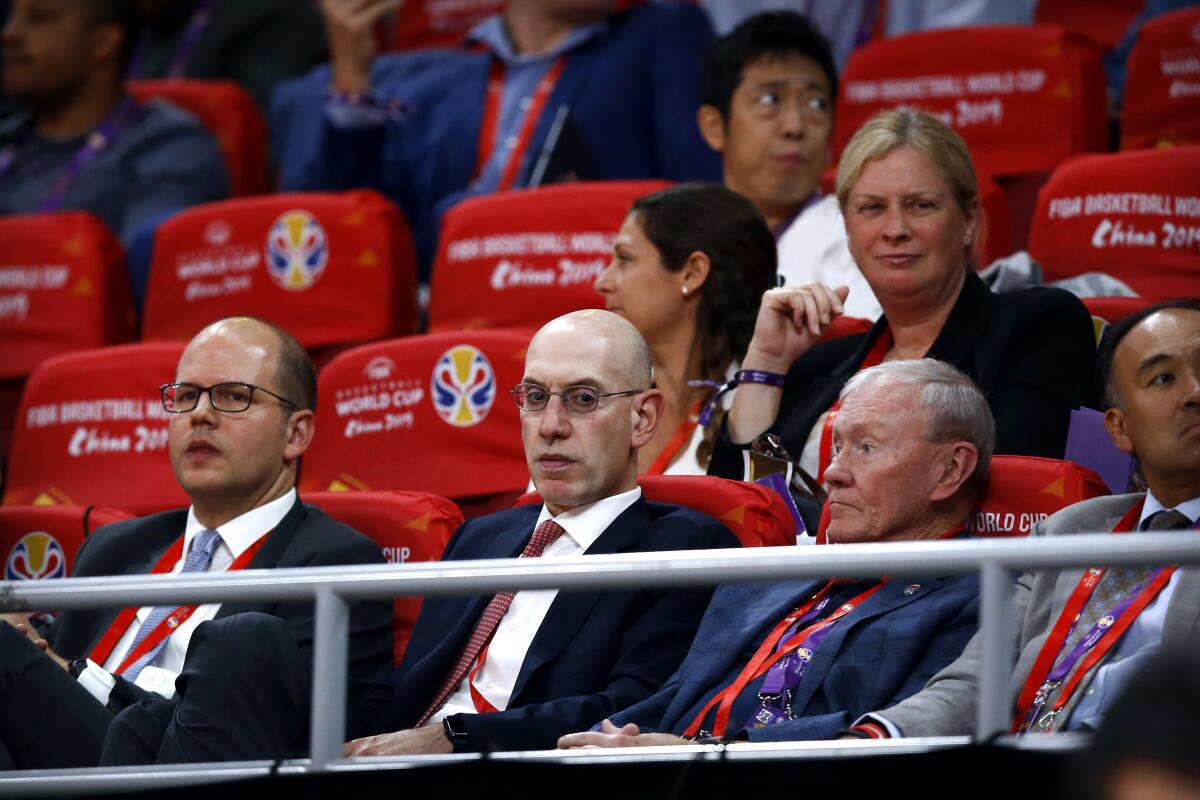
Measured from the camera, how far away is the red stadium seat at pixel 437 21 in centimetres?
625

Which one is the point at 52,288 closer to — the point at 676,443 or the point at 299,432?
the point at 299,432

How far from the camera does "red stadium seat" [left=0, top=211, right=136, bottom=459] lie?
471 centimetres

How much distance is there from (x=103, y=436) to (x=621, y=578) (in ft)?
7.91

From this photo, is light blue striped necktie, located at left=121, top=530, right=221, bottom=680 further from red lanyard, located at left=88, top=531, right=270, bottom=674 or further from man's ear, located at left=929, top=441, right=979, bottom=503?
man's ear, located at left=929, top=441, right=979, bottom=503

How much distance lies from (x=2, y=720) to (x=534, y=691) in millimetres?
760

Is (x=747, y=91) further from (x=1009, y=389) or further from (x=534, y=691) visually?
(x=534, y=691)

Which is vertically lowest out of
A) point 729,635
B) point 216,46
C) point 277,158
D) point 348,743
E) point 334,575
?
point 348,743

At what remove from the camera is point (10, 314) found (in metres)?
4.73

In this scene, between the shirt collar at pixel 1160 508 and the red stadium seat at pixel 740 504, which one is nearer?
the shirt collar at pixel 1160 508

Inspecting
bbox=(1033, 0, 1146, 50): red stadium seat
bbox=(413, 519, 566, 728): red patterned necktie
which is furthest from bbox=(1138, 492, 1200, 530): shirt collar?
bbox=(1033, 0, 1146, 50): red stadium seat

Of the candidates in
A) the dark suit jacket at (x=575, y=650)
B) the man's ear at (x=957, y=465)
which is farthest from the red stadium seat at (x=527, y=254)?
the man's ear at (x=957, y=465)

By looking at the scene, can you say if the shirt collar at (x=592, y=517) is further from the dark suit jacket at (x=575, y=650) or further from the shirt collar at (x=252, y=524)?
the shirt collar at (x=252, y=524)

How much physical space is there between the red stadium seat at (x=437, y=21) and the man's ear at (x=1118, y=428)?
13.0ft

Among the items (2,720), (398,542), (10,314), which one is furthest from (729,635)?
(10,314)
